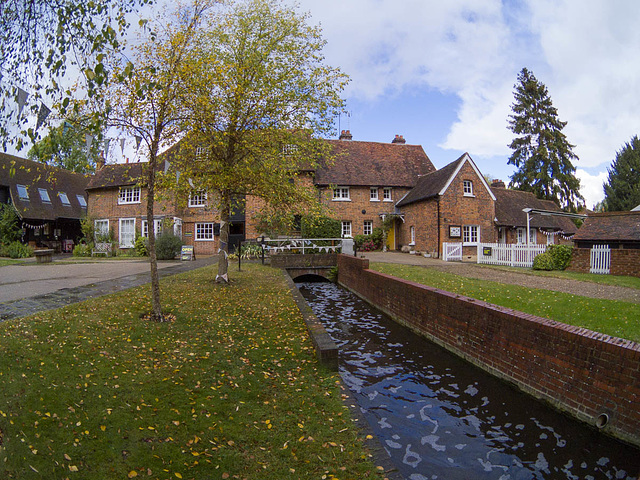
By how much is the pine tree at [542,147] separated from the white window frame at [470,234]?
75.2ft

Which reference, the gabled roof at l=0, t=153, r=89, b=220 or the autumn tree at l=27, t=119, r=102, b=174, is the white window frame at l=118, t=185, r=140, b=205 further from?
the autumn tree at l=27, t=119, r=102, b=174

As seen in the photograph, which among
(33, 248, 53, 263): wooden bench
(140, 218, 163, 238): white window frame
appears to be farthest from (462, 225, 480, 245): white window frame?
(33, 248, 53, 263): wooden bench

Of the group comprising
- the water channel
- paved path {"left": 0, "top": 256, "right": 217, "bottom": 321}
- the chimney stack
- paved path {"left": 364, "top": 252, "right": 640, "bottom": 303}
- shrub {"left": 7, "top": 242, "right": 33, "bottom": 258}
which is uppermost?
the chimney stack

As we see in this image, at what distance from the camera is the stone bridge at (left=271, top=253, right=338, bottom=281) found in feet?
65.1

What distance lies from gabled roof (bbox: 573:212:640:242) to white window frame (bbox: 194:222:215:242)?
23103 mm

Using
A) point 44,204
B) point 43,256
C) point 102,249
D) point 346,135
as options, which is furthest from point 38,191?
point 346,135

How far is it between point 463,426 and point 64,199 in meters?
38.1

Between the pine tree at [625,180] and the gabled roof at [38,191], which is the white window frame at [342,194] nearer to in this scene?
the gabled roof at [38,191]

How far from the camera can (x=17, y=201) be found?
29141mm

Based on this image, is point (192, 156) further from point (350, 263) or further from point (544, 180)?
point (544, 180)

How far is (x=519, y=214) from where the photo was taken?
30.3 m

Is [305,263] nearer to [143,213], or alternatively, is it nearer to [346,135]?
[143,213]

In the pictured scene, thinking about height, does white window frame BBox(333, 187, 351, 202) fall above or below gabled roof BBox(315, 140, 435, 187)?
below

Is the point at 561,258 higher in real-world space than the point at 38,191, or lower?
lower
